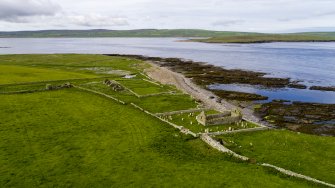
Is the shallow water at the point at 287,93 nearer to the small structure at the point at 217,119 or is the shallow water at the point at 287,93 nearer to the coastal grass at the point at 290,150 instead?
the small structure at the point at 217,119

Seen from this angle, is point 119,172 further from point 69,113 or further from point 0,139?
point 69,113

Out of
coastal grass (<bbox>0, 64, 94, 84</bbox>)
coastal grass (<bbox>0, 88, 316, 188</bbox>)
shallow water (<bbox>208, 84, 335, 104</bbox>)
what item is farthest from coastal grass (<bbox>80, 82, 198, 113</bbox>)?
shallow water (<bbox>208, 84, 335, 104</bbox>)

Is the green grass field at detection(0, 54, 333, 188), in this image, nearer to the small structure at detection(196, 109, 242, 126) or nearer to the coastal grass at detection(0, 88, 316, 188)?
the coastal grass at detection(0, 88, 316, 188)

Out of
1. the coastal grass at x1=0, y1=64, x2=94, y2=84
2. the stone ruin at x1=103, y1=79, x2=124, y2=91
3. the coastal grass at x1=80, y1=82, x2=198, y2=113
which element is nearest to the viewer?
the coastal grass at x1=80, y1=82, x2=198, y2=113

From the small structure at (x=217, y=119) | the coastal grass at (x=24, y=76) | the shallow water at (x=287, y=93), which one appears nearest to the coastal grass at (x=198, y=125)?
the small structure at (x=217, y=119)

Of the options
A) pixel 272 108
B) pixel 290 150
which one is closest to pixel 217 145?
pixel 290 150

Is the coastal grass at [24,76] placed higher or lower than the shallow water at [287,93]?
higher

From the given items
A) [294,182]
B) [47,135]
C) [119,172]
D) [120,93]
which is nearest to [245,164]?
[294,182]
